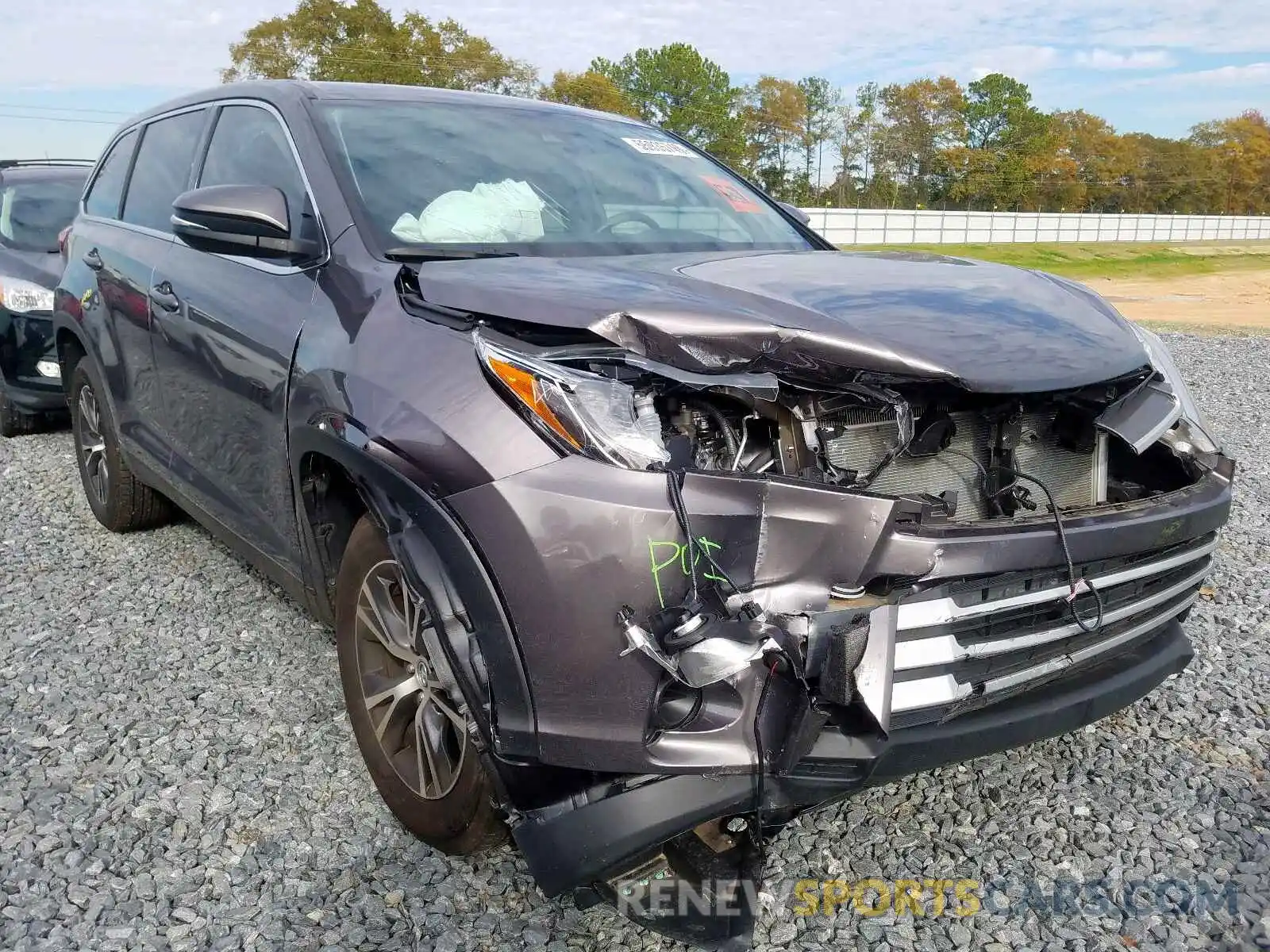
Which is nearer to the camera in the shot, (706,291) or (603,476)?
(603,476)

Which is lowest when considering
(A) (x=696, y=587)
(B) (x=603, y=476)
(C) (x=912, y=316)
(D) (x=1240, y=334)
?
(D) (x=1240, y=334)

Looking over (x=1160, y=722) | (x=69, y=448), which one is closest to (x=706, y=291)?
(x=1160, y=722)

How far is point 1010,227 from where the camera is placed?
64.1m

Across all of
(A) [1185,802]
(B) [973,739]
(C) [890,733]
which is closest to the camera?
(C) [890,733]

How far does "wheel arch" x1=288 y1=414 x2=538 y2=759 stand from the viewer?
6.33 feet

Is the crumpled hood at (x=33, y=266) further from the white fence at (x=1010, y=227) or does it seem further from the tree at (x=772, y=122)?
the tree at (x=772, y=122)

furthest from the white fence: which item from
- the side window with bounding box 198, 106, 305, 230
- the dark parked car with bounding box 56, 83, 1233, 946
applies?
the dark parked car with bounding box 56, 83, 1233, 946

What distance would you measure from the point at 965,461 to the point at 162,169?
11.4 feet

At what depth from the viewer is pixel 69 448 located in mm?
6914

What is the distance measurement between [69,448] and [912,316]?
6.44 m

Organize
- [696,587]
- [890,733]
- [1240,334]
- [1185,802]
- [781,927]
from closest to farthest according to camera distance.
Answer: [696,587] < [890,733] < [781,927] < [1185,802] < [1240,334]

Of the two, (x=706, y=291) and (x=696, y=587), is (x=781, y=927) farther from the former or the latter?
(x=706, y=291)

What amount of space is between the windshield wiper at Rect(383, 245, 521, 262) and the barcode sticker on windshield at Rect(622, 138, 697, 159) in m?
1.24

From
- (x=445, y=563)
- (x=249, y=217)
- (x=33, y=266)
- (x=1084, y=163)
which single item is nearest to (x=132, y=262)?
(x=249, y=217)
